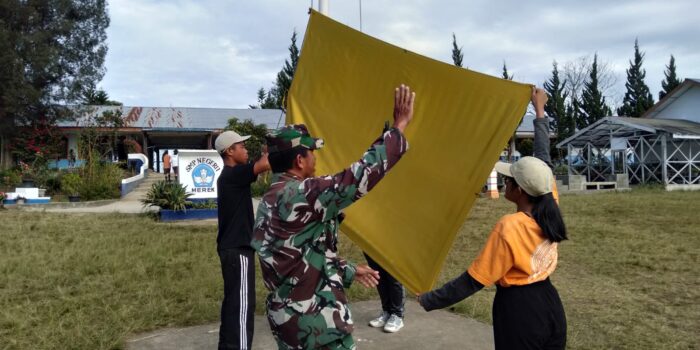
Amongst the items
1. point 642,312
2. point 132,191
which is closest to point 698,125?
point 642,312

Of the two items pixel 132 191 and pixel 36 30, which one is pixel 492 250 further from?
pixel 36 30

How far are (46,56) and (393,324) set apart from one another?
88.1 feet

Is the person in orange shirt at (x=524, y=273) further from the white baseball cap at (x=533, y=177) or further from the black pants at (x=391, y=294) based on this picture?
the black pants at (x=391, y=294)

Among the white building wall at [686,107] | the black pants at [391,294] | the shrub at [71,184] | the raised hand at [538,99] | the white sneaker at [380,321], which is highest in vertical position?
the white building wall at [686,107]

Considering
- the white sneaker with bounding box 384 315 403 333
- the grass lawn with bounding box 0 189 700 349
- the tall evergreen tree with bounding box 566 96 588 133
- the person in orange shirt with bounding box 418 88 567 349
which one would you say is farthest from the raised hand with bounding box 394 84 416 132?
the tall evergreen tree with bounding box 566 96 588 133

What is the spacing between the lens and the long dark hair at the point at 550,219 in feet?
7.59

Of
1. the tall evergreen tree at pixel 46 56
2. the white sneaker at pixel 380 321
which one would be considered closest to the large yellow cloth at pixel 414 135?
the white sneaker at pixel 380 321

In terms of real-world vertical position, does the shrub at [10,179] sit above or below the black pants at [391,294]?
above

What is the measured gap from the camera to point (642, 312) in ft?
17.2

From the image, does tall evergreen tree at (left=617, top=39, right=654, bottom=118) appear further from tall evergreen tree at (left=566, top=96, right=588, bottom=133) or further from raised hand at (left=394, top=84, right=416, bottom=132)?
raised hand at (left=394, top=84, right=416, bottom=132)

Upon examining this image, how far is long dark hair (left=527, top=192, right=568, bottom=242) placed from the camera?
231 centimetres

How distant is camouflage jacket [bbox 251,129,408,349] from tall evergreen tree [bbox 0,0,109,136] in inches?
1077

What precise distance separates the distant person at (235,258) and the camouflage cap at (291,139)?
131 cm

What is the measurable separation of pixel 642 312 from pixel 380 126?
12.3 feet
